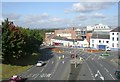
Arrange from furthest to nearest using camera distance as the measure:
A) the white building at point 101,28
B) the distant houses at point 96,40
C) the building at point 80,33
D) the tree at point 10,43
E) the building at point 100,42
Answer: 1. the building at point 80,33
2. the white building at point 101,28
3. the building at point 100,42
4. the distant houses at point 96,40
5. the tree at point 10,43

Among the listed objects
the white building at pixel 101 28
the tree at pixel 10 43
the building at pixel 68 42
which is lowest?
the building at pixel 68 42

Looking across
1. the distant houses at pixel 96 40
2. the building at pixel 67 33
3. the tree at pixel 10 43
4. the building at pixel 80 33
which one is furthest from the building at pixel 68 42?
the tree at pixel 10 43

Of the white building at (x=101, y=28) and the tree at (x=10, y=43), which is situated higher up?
the white building at (x=101, y=28)

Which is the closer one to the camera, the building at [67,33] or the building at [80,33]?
the building at [80,33]

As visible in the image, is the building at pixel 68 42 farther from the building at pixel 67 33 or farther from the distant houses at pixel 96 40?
the building at pixel 67 33

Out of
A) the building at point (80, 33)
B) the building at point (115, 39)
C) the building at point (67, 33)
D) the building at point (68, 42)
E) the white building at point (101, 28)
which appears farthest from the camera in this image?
the building at point (67, 33)

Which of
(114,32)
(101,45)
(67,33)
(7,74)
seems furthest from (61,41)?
(7,74)

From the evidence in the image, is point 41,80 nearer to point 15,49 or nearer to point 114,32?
point 15,49

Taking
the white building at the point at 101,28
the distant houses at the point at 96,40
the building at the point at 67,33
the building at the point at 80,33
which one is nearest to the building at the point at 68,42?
the distant houses at the point at 96,40

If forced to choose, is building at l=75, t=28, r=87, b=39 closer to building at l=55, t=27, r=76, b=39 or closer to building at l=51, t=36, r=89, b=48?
building at l=55, t=27, r=76, b=39

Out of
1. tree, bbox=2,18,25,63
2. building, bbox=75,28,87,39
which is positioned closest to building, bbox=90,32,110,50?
building, bbox=75,28,87,39

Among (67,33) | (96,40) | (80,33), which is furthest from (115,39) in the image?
(67,33)

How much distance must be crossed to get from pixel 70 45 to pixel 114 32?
3469 cm

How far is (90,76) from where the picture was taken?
4044cm
